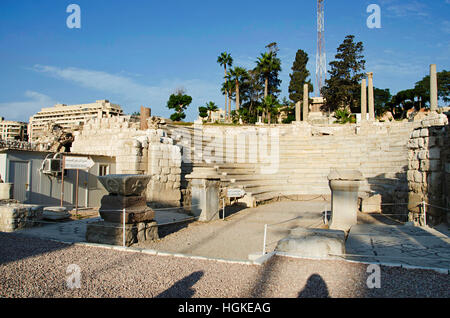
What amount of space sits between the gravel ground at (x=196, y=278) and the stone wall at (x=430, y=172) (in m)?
4.72

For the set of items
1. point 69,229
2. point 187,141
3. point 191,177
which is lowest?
point 69,229

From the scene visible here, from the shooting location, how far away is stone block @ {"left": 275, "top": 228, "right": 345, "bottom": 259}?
4.92m

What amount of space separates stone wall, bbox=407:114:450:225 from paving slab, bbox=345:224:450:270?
3.68ft

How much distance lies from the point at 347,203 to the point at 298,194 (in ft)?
27.6

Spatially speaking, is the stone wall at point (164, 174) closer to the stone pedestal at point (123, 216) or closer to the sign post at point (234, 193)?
the sign post at point (234, 193)

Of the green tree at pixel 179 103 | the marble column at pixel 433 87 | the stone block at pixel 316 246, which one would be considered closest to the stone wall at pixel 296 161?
the marble column at pixel 433 87

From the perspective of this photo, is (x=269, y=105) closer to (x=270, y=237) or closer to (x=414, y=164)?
(x=414, y=164)

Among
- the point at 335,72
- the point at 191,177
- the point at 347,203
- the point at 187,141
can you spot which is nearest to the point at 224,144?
the point at 187,141

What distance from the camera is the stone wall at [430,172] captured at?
773cm

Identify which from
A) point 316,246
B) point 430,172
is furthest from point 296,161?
point 316,246

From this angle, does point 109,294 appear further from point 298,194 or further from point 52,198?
point 298,194

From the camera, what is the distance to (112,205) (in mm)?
6555

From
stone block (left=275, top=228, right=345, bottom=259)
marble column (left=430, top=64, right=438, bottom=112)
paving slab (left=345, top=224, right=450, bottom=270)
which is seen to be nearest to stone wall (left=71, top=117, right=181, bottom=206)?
stone block (left=275, top=228, right=345, bottom=259)
